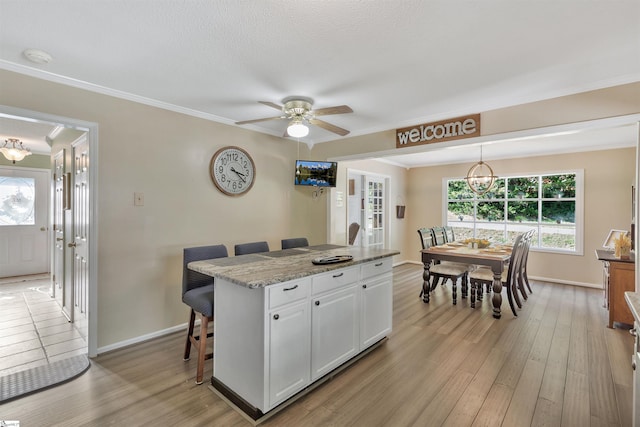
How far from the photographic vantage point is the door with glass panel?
19.4ft

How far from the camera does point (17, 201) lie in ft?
18.1

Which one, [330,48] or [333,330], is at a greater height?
[330,48]

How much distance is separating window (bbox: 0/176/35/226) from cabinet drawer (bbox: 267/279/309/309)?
6.54 m

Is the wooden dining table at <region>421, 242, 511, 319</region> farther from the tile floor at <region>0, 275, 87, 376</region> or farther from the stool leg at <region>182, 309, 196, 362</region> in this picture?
the tile floor at <region>0, 275, 87, 376</region>

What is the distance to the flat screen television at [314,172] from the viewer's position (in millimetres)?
4262

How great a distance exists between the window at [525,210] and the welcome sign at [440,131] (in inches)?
138

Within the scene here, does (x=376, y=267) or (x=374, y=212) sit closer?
(x=376, y=267)

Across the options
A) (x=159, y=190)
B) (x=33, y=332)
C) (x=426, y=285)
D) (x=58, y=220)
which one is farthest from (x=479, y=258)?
(x=58, y=220)

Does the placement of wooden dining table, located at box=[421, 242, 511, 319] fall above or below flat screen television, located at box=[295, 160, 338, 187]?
below

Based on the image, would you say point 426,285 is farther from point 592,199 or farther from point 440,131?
point 592,199

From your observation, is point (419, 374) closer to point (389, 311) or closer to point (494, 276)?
point (389, 311)

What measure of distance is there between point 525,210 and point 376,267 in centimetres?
468

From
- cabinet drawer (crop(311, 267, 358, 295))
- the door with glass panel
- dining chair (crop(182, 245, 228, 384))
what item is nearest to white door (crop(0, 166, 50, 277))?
dining chair (crop(182, 245, 228, 384))

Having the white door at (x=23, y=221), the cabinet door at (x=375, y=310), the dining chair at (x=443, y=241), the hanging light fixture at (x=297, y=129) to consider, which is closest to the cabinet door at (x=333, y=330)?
the cabinet door at (x=375, y=310)
